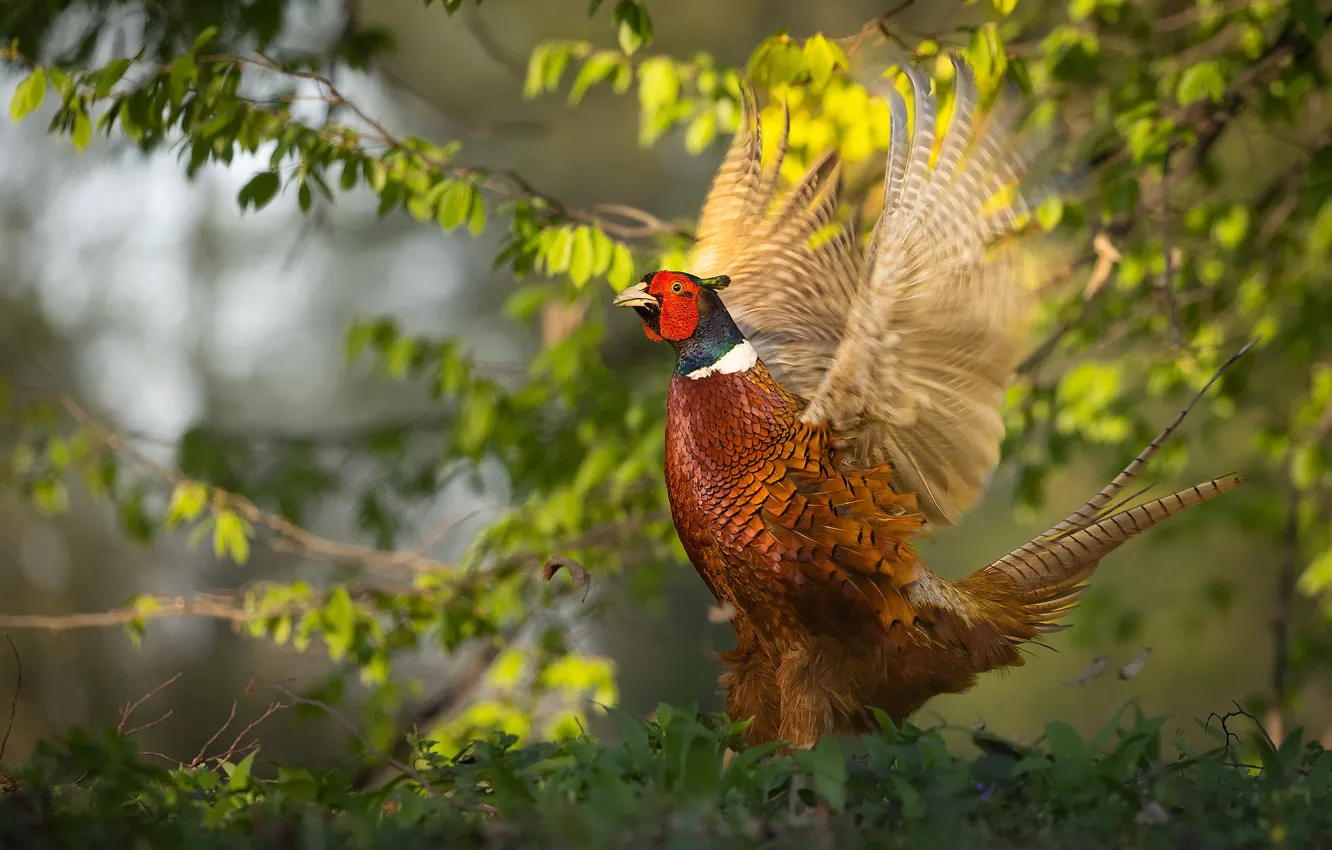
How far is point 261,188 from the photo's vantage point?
3641 mm

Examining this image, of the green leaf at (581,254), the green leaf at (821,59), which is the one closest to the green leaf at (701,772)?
the green leaf at (581,254)

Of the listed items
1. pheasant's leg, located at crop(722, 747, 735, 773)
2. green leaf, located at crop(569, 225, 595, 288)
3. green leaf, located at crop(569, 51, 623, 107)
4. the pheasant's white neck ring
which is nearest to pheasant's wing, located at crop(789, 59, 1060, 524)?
the pheasant's white neck ring

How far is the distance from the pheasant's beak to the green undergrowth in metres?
1.17

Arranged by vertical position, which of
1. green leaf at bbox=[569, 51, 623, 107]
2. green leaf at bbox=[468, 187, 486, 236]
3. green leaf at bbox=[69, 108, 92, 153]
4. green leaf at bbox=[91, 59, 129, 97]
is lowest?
green leaf at bbox=[468, 187, 486, 236]

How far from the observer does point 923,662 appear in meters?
3.10

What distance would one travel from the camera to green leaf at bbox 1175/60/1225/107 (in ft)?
14.1

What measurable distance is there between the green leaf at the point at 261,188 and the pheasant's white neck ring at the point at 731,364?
156 cm

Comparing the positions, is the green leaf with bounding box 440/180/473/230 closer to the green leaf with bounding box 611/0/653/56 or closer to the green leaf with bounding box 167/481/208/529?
the green leaf with bounding box 611/0/653/56

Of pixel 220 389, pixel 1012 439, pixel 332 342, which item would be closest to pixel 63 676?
pixel 220 389

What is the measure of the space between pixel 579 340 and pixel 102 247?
46.1 feet

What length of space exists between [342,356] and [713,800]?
50.3 feet

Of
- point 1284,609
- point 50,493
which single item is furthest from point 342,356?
point 1284,609

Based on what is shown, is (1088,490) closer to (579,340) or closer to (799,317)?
(579,340)

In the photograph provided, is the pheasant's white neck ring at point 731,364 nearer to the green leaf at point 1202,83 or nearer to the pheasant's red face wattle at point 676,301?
the pheasant's red face wattle at point 676,301
